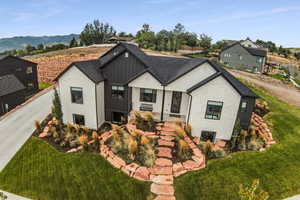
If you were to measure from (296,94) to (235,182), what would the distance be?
24.7 m

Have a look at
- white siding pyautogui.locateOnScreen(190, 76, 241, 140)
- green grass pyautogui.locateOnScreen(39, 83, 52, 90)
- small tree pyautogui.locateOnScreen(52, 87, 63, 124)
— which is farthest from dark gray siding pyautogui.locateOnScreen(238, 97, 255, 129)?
green grass pyautogui.locateOnScreen(39, 83, 52, 90)

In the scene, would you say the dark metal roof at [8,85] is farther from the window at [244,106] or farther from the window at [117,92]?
the window at [244,106]

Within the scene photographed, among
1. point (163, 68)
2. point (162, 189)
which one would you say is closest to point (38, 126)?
point (162, 189)

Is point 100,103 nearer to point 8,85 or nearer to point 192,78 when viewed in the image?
point 192,78

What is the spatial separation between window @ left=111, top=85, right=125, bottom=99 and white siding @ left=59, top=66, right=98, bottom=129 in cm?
197

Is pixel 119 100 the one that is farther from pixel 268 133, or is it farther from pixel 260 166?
pixel 268 133

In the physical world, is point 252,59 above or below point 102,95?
above

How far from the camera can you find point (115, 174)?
1054 cm

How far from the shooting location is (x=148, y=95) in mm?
15727

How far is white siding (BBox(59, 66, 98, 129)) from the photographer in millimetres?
14312

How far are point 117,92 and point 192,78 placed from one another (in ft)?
23.5

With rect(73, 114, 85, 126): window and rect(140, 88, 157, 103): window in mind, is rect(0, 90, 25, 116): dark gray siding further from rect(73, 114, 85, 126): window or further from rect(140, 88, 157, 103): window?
rect(140, 88, 157, 103): window

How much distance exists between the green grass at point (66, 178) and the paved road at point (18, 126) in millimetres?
1428

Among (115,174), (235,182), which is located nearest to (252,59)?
(235,182)
